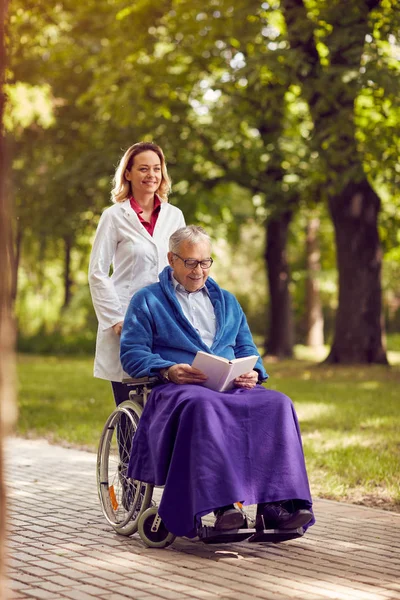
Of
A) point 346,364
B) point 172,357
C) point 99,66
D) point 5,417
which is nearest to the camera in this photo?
point 5,417

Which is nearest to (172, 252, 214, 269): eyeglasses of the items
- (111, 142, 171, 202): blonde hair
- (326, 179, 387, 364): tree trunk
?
(111, 142, 171, 202): blonde hair

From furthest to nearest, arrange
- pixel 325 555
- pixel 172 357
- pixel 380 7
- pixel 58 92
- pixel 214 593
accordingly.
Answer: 1. pixel 58 92
2. pixel 380 7
3. pixel 172 357
4. pixel 325 555
5. pixel 214 593

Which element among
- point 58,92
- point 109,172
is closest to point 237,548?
point 109,172

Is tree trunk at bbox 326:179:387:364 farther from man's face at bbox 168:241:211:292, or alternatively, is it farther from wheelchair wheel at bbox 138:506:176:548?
wheelchair wheel at bbox 138:506:176:548

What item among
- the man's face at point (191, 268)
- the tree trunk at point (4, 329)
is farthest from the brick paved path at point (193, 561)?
the tree trunk at point (4, 329)

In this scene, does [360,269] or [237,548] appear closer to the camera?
[237,548]

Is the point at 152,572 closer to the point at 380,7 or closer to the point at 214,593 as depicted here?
the point at 214,593

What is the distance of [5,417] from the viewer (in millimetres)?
2463

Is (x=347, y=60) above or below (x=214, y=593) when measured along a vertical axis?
above

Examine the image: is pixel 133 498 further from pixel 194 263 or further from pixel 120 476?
pixel 194 263

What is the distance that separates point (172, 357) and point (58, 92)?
65.6ft

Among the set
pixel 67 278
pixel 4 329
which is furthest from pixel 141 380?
pixel 67 278

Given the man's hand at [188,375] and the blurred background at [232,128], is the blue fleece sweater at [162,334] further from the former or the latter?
the blurred background at [232,128]

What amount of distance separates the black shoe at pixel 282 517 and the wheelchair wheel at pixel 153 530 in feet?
1.60
